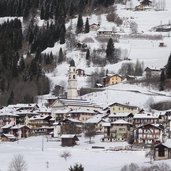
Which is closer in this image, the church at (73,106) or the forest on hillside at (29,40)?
the church at (73,106)

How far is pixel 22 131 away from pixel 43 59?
2996cm

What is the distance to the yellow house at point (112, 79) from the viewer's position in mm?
84875

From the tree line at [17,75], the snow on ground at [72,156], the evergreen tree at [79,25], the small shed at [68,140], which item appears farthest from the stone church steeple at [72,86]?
the small shed at [68,140]

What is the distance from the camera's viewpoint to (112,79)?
8500 cm

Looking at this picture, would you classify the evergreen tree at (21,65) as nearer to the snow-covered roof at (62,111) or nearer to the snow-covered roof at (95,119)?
the snow-covered roof at (62,111)

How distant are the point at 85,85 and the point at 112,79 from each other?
12.9 feet

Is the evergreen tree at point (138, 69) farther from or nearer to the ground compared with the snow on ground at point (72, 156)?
farther from the ground

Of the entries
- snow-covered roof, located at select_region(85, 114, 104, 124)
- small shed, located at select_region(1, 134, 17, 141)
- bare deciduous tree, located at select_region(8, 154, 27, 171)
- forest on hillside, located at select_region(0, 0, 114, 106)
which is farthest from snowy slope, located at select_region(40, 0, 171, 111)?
bare deciduous tree, located at select_region(8, 154, 27, 171)

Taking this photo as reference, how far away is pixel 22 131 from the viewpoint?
228 ft

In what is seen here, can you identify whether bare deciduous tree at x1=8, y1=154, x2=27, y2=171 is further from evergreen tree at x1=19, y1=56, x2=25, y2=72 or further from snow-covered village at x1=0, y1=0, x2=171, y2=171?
evergreen tree at x1=19, y1=56, x2=25, y2=72

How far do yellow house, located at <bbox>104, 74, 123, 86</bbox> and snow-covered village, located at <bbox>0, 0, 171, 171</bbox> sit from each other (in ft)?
0.42

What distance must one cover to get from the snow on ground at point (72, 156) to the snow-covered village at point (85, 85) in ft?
0.23

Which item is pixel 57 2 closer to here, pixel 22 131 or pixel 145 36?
pixel 145 36

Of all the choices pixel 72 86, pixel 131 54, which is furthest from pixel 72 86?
pixel 131 54
